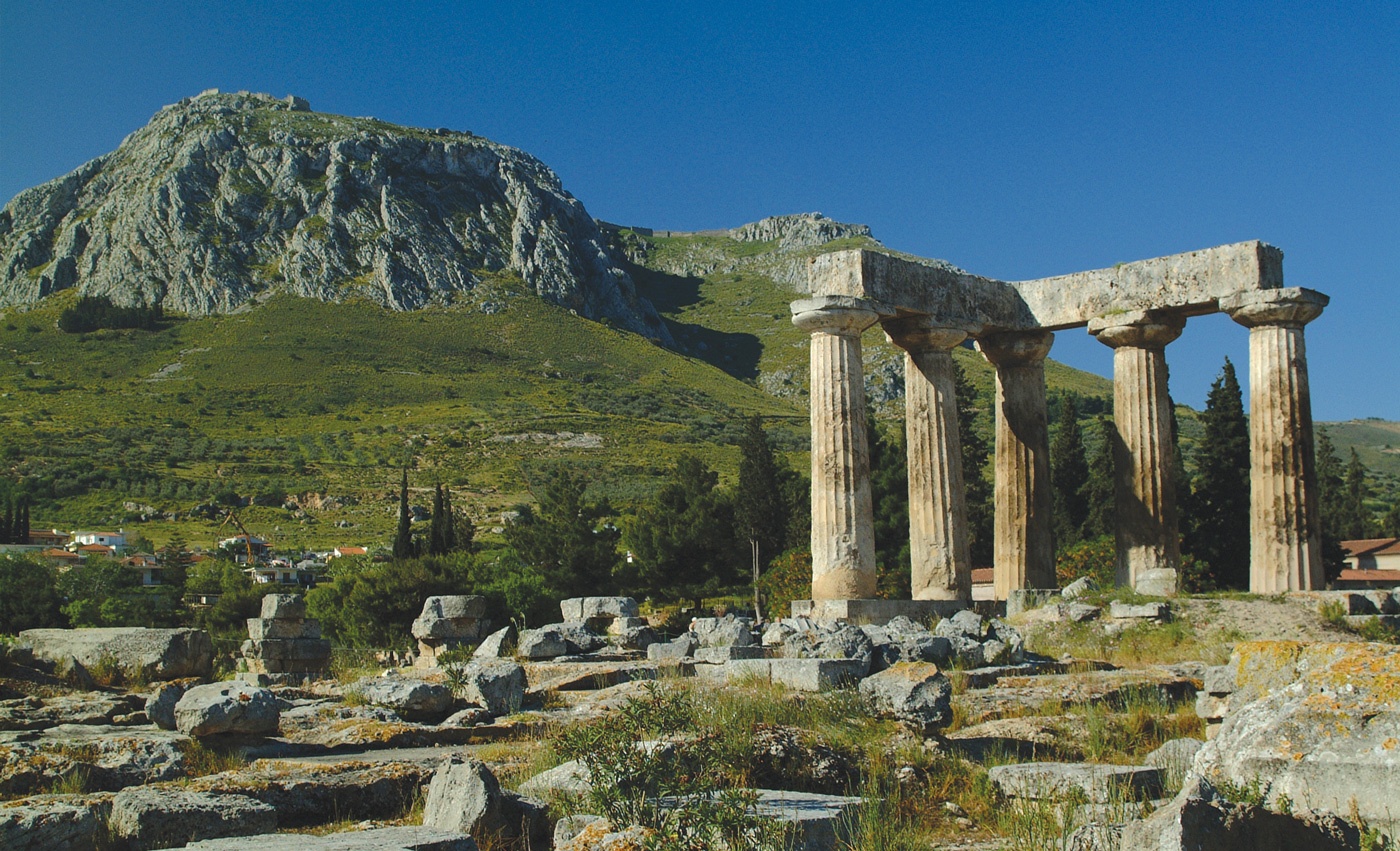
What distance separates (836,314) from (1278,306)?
6906 millimetres

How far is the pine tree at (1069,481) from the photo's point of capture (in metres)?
44.2

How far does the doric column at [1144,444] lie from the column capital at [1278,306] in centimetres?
131

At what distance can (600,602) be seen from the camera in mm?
19672

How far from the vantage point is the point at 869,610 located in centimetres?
1689

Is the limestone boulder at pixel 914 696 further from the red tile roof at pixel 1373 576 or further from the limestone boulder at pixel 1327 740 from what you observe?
the red tile roof at pixel 1373 576

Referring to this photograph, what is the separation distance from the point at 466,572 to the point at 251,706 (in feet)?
106

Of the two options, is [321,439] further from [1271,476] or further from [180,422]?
[1271,476]

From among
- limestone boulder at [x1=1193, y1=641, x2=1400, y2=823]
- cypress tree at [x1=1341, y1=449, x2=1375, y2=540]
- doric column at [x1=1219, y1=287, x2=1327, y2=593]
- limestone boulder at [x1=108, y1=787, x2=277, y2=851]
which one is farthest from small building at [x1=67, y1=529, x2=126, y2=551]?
limestone boulder at [x1=1193, y1=641, x2=1400, y2=823]

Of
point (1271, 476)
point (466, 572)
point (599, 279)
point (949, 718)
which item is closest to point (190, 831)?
point (949, 718)

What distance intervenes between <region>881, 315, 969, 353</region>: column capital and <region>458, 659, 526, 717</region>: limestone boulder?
10527 millimetres

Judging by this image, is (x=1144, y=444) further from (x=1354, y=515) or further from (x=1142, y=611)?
(x=1354, y=515)

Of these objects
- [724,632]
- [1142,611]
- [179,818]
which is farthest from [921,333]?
[179,818]

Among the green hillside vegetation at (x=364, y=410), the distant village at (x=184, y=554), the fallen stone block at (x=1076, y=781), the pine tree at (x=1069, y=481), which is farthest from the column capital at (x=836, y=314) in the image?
the green hillside vegetation at (x=364, y=410)

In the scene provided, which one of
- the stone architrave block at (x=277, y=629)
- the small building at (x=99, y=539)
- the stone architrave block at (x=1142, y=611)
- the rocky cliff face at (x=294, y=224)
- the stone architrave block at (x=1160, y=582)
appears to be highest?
the rocky cliff face at (x=294, y=224)
